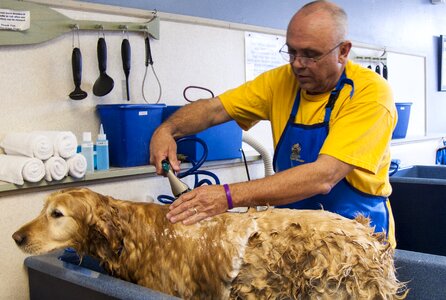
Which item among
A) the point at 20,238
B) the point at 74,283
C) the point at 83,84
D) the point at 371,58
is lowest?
the point at 74,283

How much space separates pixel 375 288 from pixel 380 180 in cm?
49

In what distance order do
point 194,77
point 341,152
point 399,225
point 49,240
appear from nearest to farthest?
point 49,240
point 341,152
point 194,77
point 399,225

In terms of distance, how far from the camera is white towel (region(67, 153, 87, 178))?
5.98ft

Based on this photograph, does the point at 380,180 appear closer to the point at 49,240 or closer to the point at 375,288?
the point at 375,288

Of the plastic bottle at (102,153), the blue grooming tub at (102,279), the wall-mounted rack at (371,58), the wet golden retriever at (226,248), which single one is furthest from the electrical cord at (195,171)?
the wall-mounted rack at (371,58)

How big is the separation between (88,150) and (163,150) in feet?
1.49

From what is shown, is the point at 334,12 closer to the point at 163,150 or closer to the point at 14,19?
the point at 163,150

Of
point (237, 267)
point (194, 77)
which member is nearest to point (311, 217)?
point (237, 267)

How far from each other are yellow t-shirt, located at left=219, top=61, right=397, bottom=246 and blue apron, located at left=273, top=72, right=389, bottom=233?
0.7 inches

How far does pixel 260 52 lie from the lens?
2889mm

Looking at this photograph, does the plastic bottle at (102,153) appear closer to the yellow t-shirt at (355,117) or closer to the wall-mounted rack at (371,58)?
the yellow t-shirt at (355,117)

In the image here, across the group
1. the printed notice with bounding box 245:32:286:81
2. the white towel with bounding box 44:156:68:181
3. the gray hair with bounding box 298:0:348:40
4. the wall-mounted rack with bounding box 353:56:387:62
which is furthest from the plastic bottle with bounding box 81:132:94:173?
the wall-mounted rack with bounding box 353:56:387:62

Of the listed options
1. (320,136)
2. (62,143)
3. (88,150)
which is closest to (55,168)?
(62,143)

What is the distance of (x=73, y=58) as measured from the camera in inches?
78.2
